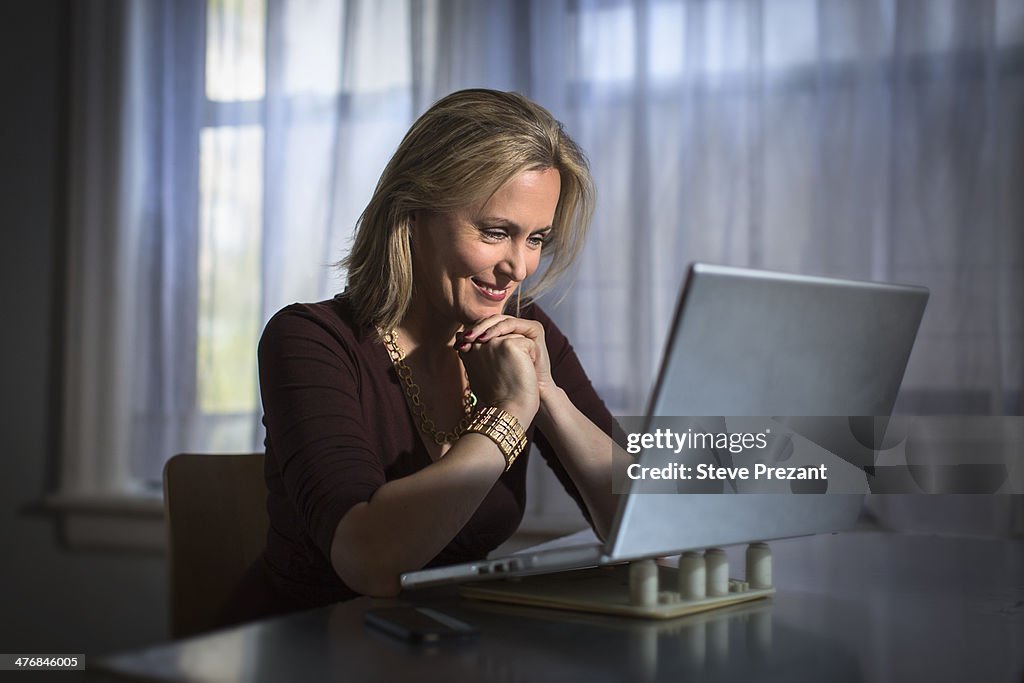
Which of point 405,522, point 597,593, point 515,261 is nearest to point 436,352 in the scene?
point 515,261

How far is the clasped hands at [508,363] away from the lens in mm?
1254

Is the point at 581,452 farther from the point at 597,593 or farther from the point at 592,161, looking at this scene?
the point at 592,161

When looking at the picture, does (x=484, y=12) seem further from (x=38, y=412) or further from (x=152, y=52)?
(x=38, y=412)

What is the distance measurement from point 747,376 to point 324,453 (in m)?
0.52

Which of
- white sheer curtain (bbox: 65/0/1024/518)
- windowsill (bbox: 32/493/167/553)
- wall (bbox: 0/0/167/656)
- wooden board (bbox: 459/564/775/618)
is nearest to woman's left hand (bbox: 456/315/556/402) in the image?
wooden board (bbox: 459/564/775/618)

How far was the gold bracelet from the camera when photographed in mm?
1146

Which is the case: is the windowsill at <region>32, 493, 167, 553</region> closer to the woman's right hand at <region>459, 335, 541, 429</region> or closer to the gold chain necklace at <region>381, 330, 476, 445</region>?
the gold chain necklace at <region>381, 330, 476, 445</region>

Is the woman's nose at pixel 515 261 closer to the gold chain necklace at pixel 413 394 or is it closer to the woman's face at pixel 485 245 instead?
the woman's face at pixel 485 245

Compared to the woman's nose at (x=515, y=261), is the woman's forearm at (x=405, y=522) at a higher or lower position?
lower

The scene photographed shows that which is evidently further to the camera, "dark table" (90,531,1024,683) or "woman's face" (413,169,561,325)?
"woman's face" (413,169,561,325)

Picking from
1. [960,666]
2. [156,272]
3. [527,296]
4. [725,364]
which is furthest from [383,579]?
[156,272]

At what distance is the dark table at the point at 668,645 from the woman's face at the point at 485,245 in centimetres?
57

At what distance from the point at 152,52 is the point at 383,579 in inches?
95.1

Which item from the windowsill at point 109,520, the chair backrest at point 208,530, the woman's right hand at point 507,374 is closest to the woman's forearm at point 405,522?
the woman's right hand at point 507,374
